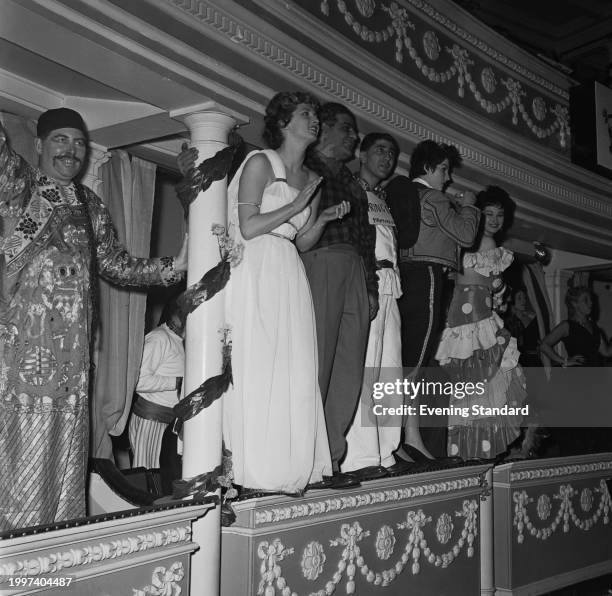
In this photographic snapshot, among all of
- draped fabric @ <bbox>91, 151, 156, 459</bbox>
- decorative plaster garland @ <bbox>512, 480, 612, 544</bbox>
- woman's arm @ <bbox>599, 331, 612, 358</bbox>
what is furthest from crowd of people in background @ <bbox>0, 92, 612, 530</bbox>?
woman's arm @ <bbox>599, 331, 612, 358</bbox>

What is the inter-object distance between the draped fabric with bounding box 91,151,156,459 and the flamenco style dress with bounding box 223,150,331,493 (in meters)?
1.19

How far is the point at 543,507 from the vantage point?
5.40 m

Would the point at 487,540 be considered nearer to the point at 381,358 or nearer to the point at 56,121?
the point at 381,358

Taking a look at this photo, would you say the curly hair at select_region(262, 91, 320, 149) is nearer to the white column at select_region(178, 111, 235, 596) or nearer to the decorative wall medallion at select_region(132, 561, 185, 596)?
the white column at select_region(178, 111, 235, 596)

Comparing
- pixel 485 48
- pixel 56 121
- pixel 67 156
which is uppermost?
pixel 485 48

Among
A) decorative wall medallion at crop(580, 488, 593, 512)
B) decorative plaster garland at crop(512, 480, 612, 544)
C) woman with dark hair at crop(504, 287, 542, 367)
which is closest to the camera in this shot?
decorative plaster garland at crop(512, 480, 612, 544)

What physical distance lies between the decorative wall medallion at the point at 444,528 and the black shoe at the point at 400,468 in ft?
1.69

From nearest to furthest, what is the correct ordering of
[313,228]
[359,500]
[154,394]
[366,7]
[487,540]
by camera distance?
[313,228], [359,500], [366,7], [154,394], [487,540]

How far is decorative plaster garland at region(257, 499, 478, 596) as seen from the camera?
3.28 metres

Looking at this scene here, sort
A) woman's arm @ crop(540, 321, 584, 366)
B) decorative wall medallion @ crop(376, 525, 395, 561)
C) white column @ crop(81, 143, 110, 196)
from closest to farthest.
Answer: decorative wall medallion @ crop(376, 525, 395, 561) < white column @ crop(81, 143, 110, 196) < woman's arm @ crop(540, 321, 584, 366)

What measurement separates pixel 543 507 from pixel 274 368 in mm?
3142

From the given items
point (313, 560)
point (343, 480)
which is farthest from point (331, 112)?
point (313, 560)

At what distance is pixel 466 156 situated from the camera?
5254 millimetres

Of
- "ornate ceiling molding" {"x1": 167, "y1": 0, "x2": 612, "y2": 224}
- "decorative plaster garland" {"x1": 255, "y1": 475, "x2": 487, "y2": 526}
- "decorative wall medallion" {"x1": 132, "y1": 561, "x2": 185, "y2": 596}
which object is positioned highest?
"ornate ceiling molding" {"x1": 167, "y1": 0, "x2": 612, "y2": 224}
